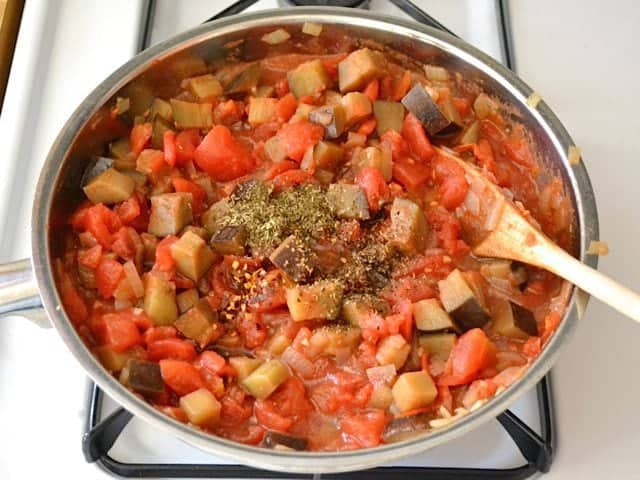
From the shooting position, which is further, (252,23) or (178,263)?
(252,23)

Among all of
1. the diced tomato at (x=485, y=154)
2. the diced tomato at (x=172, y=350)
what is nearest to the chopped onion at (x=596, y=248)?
the diced tomato at (x=485, y=154)

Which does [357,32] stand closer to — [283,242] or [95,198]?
[283,242]

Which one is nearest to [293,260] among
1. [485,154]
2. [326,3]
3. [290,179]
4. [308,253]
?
[308,253]

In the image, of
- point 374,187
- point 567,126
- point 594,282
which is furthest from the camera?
point 567,126

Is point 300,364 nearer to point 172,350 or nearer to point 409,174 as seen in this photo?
point 172,350

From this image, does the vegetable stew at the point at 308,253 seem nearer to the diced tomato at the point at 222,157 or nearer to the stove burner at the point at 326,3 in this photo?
the diced tomato at the point at 222,157

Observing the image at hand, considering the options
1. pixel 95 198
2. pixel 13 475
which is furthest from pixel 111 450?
pixel 95 198
